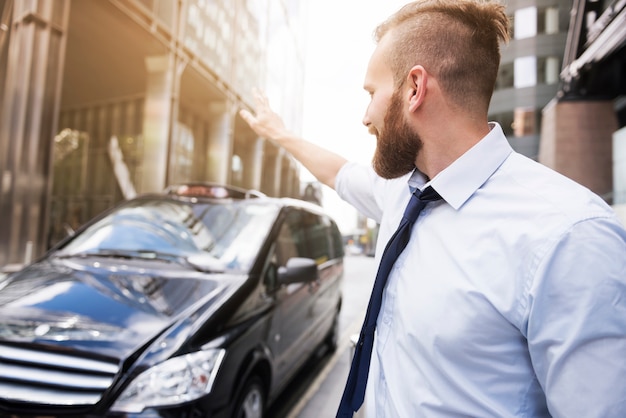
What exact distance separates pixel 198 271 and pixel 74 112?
20616mm

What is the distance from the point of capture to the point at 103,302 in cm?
249

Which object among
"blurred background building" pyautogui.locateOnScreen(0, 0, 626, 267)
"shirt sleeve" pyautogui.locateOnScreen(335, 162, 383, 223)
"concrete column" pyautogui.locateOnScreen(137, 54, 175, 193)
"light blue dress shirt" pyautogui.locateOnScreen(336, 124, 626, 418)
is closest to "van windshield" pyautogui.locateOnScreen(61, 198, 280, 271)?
"shirt sleeve" pyautogui.locateOnScreen(335, 162, 383, 223)

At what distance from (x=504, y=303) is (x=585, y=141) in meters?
11.9

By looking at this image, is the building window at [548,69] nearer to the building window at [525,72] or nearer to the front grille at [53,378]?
the building window at [525,72]

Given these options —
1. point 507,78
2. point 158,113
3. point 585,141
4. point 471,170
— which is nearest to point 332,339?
point 471,170

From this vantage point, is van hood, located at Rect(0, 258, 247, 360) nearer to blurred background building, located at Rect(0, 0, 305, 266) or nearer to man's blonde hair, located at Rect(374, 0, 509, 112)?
man's blonde hair, located at Rect(374, 0, 509, 112)

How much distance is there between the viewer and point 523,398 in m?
0.98

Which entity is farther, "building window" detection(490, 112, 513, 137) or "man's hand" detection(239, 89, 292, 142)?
"building window" detection(490, 112, 513, 137)

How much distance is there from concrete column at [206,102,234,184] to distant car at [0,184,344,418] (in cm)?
1510

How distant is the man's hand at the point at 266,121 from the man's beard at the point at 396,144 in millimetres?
925

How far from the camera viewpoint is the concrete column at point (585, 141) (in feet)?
34.3

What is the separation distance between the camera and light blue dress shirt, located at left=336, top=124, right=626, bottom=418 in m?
0.84

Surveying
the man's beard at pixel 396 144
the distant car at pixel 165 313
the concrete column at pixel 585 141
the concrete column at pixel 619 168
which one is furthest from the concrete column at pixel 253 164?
the man's beard at pixel 396 144

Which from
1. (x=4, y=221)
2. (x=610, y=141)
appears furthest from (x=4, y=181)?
(x=610, y=141)
